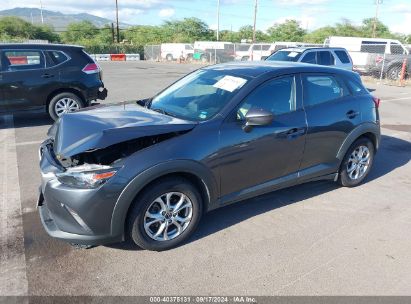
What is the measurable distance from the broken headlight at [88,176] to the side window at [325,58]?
11.1 m

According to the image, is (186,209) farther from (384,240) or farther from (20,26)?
(20,26)

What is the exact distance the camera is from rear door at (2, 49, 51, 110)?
7.40 metres

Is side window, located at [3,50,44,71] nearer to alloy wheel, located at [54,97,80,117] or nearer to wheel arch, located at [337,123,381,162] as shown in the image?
alloy wheel, located at [54,97,80,117]

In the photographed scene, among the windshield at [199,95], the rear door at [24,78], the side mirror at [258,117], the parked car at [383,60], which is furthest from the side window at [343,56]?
the side mirror at [258,117]

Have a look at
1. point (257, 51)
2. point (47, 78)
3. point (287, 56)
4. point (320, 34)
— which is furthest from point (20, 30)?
point (47, 78)

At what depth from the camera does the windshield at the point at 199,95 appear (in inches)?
145

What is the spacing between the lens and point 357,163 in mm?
4957

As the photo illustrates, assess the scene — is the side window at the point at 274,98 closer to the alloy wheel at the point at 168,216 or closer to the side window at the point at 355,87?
the alloy wheel at the point at 168,216

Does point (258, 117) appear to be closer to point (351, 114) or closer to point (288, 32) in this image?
point (351, 114)

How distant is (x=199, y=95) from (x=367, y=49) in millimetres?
22013

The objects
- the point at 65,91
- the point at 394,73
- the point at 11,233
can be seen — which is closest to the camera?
the point at 11,233

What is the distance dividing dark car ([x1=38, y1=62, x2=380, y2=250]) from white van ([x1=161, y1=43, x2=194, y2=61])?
112 ft

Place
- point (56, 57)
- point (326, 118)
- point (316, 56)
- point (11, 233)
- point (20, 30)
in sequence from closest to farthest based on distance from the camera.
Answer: point (11, 233), point (326, 118), point (56, 57), point (316, 56), point (20, 30)

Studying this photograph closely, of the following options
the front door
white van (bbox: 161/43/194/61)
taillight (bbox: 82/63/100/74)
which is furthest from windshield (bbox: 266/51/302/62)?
white van (bbox: 161/43/194/61)
